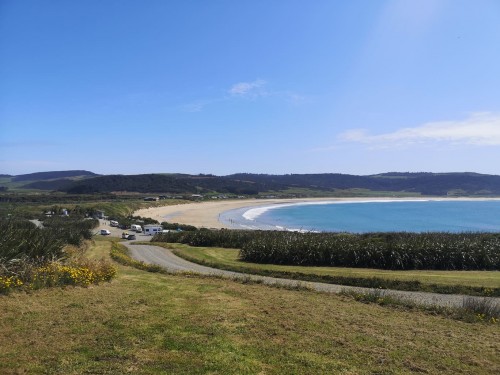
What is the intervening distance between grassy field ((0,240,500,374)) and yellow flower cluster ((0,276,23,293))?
271 mm

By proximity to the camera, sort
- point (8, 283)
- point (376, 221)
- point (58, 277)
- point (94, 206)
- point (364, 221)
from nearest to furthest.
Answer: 1. point (8, 283)
2. point (58, 277)
3. point (364, 221)
4. point (376, 221)
5. point (94, 206)

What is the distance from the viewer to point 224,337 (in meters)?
7.82

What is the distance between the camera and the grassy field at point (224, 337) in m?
6.47

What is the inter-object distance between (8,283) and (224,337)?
19.6 feet

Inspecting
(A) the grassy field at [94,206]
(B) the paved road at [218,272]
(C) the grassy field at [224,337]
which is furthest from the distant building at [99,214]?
(C) the grassy field at [224,337]

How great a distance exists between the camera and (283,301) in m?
11.6

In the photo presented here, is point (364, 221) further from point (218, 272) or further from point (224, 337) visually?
point (224, 337)

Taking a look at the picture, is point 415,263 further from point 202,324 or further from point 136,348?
point 136,348

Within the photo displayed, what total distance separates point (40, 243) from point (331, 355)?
11355mm

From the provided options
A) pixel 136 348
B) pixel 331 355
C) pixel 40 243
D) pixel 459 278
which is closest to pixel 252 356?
pixel 331 355

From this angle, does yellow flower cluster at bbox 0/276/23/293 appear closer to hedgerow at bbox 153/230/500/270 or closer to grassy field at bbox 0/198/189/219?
hedgerow at bbox 153/230/500/270

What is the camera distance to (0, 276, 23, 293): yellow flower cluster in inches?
406

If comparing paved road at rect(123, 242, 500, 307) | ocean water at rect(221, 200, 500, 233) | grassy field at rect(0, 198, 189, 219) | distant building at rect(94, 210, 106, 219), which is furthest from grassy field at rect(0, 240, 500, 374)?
distant building at rect(94, 210, 106, 219)

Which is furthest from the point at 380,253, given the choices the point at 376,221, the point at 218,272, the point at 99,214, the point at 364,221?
the point at 99,214
